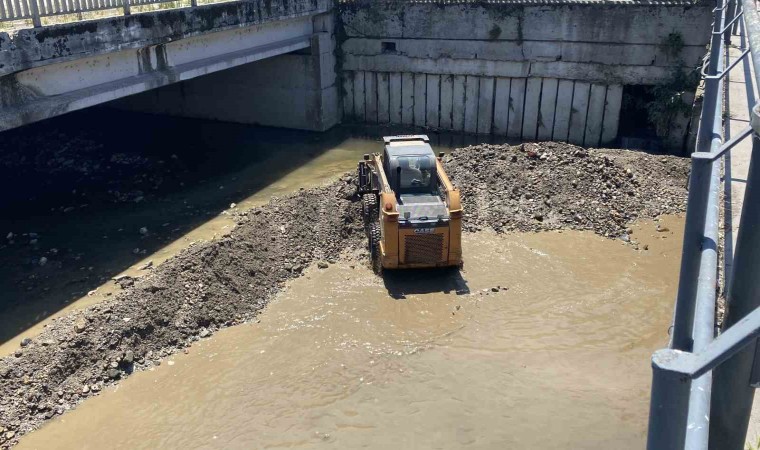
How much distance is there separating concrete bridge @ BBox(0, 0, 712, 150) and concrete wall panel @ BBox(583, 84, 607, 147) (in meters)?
0.03

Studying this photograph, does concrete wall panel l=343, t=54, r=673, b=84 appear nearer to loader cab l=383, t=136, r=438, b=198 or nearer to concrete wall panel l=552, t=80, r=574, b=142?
concrete wall panel l=552, t=80, r=574, b=142

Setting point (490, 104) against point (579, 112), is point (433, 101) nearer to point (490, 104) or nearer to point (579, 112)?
point (490, 104)

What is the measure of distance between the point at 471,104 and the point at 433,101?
144 cm

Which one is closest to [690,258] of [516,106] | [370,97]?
[516,106]

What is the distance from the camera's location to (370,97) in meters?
24.0

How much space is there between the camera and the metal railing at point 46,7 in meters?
10.9

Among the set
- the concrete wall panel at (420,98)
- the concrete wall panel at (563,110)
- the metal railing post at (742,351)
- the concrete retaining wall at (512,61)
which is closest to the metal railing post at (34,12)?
the metal railing post at (742,351)

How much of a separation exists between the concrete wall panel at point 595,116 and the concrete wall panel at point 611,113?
0.42ft

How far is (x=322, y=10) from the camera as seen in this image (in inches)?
867

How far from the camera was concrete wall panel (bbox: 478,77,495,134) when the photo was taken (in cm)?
2216

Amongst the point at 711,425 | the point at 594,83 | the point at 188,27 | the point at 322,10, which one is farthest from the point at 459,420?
the point at 322,10

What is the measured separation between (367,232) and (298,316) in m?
3.29

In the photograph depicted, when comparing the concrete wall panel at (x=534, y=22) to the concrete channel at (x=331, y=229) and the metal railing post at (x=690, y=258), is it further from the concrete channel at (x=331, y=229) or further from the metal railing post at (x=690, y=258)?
the metal railing post at (x=690, y=258)

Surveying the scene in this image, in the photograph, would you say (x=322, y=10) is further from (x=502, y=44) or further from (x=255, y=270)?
(x=255, y=270)
